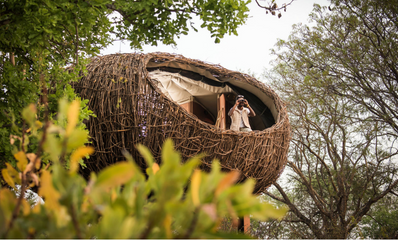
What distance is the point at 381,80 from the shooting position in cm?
587

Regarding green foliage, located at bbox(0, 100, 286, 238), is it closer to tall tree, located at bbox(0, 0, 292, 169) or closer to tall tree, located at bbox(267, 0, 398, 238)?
tall tree, located at bbox(0, 0, 292, 169)

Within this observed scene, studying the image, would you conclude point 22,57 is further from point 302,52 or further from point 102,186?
point 302,52

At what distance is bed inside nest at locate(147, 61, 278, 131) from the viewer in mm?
3861

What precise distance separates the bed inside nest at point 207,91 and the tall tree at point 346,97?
177 centimetres

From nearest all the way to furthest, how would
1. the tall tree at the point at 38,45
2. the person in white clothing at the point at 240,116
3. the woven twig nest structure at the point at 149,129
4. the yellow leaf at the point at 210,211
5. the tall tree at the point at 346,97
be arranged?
1. the yellow leaf at the point at 210,211
2. the tall tree at the point at 38,45
3. the woven twig nest structure at the point at 149,129
4. the person in white clothing at the point at 240,116
5. the tall tree at the point at 346,97

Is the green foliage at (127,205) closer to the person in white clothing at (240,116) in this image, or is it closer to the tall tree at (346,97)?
the person in white clothing at (240,116)

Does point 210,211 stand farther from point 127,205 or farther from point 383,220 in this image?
point 383,220

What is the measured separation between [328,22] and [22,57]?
5.79 meters

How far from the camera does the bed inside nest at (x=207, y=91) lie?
386cm

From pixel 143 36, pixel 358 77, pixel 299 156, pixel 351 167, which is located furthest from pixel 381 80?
pixel 143 36

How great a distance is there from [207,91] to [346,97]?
3288 millimetres

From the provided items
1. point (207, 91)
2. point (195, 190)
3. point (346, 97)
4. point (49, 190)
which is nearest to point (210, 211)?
point (195, 190)

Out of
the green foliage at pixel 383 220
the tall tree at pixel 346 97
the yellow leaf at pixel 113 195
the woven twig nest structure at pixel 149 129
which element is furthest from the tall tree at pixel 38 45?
the green foliage at pixel 383 220

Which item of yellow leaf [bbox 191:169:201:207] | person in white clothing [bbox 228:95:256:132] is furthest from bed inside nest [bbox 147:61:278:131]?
yellow leaf [bbox 191:169:201:207]
